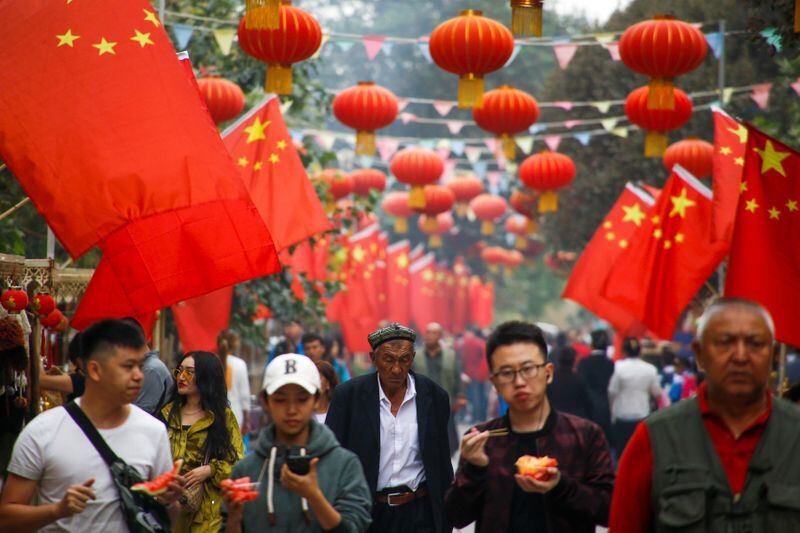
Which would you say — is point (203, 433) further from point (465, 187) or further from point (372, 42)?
point (465, 187)

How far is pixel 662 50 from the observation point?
14477 millimetres

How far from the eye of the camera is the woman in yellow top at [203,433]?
24.6 ft

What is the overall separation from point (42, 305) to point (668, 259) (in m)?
7.67

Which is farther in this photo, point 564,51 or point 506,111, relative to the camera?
point 564,51

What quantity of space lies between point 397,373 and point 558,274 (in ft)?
99.5

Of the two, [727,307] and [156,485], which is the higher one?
[727,307]

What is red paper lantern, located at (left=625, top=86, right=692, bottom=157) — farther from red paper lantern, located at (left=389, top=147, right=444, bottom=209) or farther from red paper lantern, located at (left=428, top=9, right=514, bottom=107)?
red paper lantern, located at (left=389, top=147, right=444, bottom=209)

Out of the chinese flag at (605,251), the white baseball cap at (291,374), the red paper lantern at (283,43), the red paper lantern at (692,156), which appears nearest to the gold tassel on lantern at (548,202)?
the red paper lantern at (692,156)

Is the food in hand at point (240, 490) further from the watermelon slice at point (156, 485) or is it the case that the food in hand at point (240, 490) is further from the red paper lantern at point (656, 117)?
the red paper lantern at point (656, 117)

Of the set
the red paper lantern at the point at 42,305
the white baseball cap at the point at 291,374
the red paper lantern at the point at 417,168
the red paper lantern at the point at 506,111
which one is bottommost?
the white baseball cap at the point at 291,374

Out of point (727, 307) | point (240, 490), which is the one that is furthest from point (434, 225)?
point (727, 307)

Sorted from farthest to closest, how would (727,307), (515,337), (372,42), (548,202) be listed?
(548,202) < (372,42) < (515,337) < (727,307)

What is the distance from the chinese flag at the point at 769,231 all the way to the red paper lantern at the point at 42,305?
5.00 m

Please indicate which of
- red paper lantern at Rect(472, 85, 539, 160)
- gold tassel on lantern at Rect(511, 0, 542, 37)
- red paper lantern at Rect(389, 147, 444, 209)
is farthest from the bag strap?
red paper lantern at Rect(389, 147, 444, 209)
